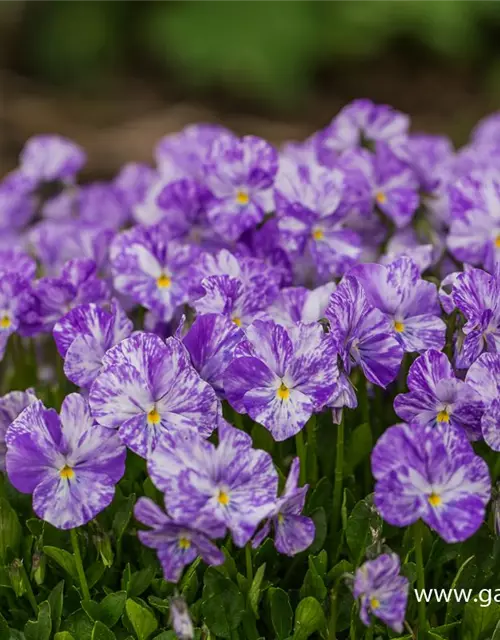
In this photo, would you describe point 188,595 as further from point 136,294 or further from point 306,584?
point 136,294

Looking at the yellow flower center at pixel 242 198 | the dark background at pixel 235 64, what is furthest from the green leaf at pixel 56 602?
the dark background at pixel 235 64

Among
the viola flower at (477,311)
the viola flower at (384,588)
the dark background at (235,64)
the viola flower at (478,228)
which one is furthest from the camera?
the dark background at (235,64)

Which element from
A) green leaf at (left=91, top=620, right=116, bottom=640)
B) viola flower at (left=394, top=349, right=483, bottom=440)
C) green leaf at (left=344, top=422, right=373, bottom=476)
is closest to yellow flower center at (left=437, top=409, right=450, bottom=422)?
viola flower at (left=394, top=349, right=483, bottom=440)

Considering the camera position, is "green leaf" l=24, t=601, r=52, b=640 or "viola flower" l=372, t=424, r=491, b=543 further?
"green leaf" l=24, t=601, r=52, b=640

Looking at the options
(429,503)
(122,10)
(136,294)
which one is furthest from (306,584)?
(122,10)

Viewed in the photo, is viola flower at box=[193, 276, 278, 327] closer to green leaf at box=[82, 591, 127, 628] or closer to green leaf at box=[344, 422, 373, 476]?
green leaf at box=[344, 422, 373, 476]

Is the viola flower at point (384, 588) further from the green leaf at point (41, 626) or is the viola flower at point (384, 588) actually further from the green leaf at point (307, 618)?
the green leaf at point (41, 626)
